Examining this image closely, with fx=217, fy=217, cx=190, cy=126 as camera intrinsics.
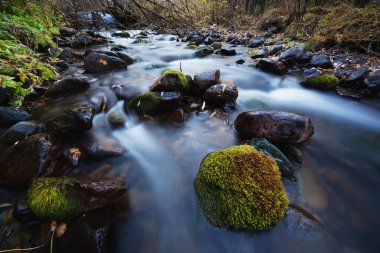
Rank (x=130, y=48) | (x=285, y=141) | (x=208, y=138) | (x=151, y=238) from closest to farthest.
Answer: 1. (x=151, y=238)
2. (x=285, y=141)
3. (x=208, y=138)
4. (x=130, y=48)

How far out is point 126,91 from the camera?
15.6ft

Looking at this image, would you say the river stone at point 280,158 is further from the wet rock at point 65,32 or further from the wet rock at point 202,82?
the wet rock at point 65,32

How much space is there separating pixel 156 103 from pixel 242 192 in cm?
243

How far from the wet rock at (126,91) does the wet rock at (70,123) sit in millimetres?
1328

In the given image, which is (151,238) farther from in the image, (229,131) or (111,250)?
(229,131)

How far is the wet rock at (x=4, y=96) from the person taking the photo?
3.43 meters

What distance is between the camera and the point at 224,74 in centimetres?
633

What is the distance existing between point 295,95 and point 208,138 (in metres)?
2.86

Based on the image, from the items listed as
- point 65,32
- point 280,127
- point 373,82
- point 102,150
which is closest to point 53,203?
point 102,150

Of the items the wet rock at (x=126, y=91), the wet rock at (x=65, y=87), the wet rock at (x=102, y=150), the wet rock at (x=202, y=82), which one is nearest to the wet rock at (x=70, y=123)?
the wet rock at (x=102, y=150)

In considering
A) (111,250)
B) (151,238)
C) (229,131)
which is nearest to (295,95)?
(229,131)

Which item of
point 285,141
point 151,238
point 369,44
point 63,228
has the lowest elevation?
point 151,238

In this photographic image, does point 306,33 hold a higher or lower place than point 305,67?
higher

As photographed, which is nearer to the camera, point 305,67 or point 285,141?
point 285,141
